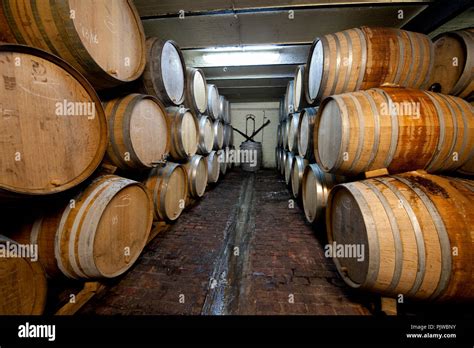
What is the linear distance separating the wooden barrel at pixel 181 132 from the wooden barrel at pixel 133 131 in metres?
0.74

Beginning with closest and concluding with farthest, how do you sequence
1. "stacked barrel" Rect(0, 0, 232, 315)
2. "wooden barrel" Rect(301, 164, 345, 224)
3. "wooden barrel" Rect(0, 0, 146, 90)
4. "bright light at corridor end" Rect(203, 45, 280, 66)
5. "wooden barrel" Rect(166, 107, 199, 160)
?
"stacked barrel" Rect(0, 0, 232, 315) < "wooden barrel" Rect(0, 0, 146, 90) < "wooden barrel" Rect(301, 164, 345, 224) < "wooden barrel" Rect(166, 107, 199, 160) < "bright light at corridor end" Rect(203, 45, 280, 66)

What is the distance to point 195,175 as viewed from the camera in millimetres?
4641

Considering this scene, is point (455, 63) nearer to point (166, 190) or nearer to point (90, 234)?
point (166, 190)

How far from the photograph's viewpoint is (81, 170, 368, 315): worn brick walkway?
1942 mm

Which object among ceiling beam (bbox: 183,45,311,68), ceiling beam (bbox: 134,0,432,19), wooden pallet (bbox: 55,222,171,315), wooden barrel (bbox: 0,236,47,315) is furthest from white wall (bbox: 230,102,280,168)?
wooden barrel (bbox: 0,236,47,315)

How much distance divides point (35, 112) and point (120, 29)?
1.47 m

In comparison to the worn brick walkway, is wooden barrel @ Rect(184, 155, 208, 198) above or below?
above

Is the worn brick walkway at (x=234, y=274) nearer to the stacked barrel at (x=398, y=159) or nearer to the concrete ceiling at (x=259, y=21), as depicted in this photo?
the stacked barrel at (x=398, y=159)

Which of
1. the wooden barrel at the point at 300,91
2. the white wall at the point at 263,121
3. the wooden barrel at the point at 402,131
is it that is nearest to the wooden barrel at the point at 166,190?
the wooden barrel at the point at 402,131

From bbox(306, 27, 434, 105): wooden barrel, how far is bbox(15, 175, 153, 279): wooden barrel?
2996mm

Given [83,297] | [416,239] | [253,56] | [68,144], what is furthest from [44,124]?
[253,56]

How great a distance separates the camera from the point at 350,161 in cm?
212

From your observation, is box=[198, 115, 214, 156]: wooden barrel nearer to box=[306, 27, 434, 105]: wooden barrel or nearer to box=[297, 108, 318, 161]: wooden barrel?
box=[297, 108, 318, 161]: wooden barrel

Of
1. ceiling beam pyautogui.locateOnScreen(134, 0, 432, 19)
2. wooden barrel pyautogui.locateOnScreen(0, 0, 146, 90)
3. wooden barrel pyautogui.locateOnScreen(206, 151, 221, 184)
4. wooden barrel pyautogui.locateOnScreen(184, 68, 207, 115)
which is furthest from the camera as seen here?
wooden barrel pyautogui.locateOnScreen(206, 151, 221, 184)
